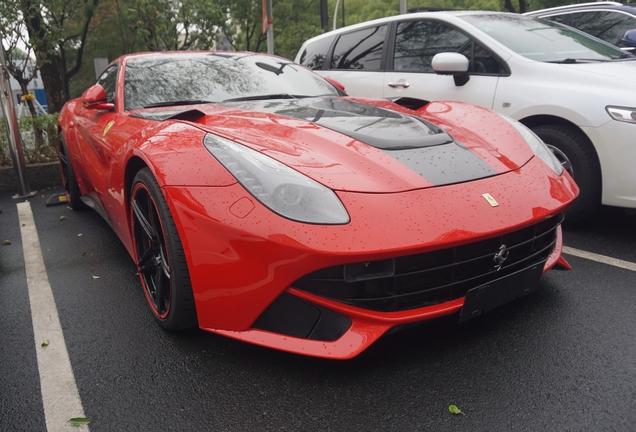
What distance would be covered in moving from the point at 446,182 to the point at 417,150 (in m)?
0.28

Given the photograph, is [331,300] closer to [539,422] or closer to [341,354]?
[341,354]

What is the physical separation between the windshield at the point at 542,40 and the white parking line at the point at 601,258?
5.03ft

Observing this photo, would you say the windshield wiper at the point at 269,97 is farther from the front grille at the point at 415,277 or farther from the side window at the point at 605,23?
the side window at the point at 605,23

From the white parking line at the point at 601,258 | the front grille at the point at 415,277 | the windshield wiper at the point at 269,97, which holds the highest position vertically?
the windshield wiper at the point at 269,97

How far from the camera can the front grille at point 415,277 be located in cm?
178

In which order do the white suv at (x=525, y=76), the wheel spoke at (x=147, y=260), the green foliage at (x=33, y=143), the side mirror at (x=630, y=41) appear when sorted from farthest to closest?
the green foliage at (x=33, y=143) < the side mirror at (x=630, y=41) < the white suv at (x=525, y=76) < the wheel spoke at (x=147, y=260)

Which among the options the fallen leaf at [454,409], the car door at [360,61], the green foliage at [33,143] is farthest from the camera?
the green foliage at [33,143]

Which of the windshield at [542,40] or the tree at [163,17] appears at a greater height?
the tree at [163,17]

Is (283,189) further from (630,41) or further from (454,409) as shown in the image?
(630,41)

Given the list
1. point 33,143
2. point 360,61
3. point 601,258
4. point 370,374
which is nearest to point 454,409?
point 370,374

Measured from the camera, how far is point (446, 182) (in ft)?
6.56

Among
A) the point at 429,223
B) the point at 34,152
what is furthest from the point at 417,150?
the point at 34,152

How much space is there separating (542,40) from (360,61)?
1.76m

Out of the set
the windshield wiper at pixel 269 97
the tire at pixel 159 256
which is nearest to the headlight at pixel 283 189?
the tire at pixel 159 256
